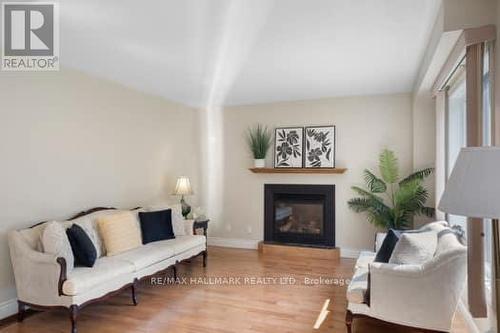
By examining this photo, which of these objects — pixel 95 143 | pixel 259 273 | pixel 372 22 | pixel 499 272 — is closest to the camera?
pixel 499 272

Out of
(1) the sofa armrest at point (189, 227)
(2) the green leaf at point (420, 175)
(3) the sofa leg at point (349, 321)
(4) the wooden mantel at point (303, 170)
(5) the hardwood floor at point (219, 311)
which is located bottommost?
(5) the hardwood floor at point (219, 311)

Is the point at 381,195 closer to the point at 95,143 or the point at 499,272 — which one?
the point at 499,272

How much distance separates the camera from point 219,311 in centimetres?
317

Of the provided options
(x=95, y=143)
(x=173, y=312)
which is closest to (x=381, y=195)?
(x=173, y=312)

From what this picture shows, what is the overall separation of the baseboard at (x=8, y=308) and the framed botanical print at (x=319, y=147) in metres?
4.13

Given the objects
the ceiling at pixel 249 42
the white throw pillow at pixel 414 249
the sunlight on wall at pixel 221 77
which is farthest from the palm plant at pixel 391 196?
the sunlight on wall at pixel 221 77

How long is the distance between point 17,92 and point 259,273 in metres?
3.46

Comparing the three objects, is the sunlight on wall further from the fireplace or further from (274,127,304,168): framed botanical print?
(274,127,304,168): framed botanical print

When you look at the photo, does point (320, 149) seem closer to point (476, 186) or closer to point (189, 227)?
point (189, 227)

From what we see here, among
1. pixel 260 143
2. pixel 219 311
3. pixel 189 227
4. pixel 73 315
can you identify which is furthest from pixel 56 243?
pixel 260 143

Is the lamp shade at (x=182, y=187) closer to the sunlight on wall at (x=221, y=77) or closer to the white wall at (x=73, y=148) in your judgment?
the white wall at (x=73, y=148)

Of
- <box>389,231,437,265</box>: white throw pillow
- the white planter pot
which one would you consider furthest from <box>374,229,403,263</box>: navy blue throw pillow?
the white planter pot

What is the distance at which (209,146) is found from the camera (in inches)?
240

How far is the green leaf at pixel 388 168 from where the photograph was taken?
Result: 459cm
